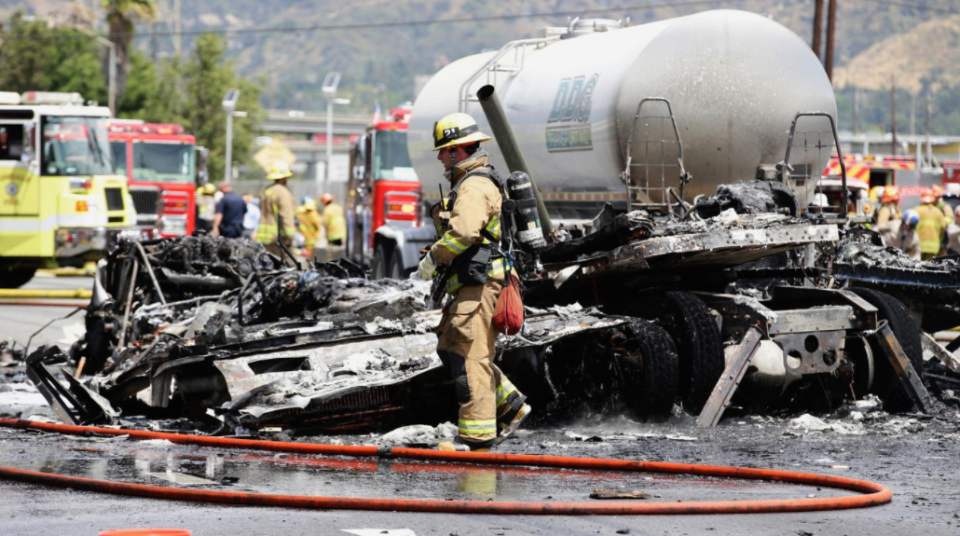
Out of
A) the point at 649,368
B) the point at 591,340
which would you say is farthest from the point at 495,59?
the point at 649,368

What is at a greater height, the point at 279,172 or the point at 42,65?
the point at 42,65

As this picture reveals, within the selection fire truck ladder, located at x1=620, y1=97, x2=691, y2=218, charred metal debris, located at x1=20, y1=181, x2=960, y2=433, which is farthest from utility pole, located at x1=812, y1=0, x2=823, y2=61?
charred metal debris, located at x1=20, y1=181, x2=960, y2=433

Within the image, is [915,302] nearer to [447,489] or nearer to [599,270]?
[599,270]

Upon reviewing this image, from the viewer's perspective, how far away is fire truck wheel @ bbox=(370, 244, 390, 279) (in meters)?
16.8

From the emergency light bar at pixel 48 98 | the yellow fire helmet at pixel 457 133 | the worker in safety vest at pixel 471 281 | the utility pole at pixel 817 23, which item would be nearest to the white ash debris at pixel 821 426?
the worker in safety vest at pixel 471 281

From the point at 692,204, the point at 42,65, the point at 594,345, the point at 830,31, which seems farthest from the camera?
the point at 42,65

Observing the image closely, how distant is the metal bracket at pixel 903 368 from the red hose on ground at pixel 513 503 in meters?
2.45

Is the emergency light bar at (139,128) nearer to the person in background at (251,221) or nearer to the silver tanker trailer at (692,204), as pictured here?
the person in background at (251,221)

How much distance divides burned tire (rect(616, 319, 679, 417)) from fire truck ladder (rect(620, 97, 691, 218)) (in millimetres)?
1802

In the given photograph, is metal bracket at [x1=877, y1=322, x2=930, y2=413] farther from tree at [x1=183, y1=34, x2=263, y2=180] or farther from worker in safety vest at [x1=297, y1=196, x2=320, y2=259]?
tree at [x1=183, y1=34, x2=263, y2=180]

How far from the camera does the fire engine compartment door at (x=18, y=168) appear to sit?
20.4 metres

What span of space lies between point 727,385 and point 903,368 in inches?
50.7

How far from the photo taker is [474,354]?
23.5 ft

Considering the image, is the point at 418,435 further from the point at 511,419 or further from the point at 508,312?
the point at 508,312
